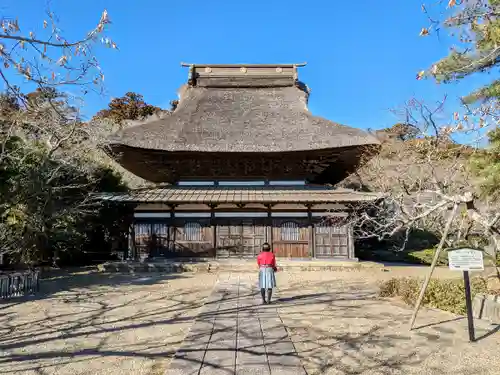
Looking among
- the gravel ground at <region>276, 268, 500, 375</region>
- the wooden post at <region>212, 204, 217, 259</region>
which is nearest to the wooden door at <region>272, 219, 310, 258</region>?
the wooden post at <region>212, 204, 217, 259</region>

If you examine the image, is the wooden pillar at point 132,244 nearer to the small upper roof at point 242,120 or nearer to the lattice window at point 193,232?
the lattice window at point 193,232

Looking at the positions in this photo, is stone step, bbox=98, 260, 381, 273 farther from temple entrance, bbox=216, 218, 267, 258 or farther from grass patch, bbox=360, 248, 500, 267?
grass patch, bbox=360, 248, 500, 267

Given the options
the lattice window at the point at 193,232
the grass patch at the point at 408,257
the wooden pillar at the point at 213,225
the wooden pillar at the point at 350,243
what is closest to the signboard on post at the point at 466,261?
the wooden pillar at the point at 350,243

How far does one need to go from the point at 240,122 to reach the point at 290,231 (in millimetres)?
6159

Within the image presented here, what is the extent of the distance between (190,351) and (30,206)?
29.8 feet

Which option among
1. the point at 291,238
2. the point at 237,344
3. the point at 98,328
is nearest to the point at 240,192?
the point at 291,238

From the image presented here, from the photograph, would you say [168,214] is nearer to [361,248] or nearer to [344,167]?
[344,167]

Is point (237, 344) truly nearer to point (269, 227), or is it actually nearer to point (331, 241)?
point (269, 227)

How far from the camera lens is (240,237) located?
15.2m

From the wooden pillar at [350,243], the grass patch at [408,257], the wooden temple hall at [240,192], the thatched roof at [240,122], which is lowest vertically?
the grass patch at [408,257]

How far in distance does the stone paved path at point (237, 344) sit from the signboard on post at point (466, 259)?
9.20ft

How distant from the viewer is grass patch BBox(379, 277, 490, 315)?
7121 millimetres

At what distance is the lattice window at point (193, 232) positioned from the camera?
15203 millimetres

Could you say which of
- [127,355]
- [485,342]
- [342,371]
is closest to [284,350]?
[342,371]
